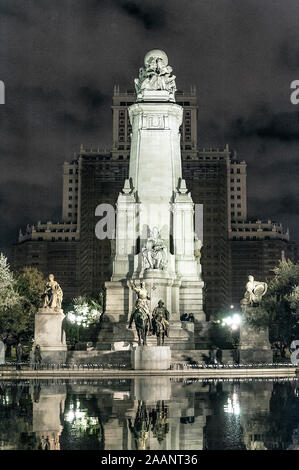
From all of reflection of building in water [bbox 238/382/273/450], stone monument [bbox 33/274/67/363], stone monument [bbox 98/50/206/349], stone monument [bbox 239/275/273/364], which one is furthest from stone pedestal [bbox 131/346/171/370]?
stone monument [bbox 98/50/206/349]

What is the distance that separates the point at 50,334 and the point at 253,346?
13.0 meters

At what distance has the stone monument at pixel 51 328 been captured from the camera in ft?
133

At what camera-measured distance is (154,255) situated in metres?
50.7

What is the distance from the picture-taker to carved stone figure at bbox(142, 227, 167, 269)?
50688 millimetres

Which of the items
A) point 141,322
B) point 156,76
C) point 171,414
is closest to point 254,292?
point 141,322

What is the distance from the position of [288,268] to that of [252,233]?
9596cm

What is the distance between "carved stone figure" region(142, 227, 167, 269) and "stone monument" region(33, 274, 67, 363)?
Answer: 10700 millimetres

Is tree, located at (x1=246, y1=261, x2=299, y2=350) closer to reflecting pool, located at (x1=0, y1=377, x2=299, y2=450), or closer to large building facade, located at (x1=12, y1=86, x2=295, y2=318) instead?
reflecting pool, located at (x1=0, y1=377, x2=299, y2=450)

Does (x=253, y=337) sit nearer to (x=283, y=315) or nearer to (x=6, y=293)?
(x=283, y=315)

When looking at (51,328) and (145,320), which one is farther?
(51,328)

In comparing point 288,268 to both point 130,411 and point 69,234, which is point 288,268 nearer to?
point 130,411

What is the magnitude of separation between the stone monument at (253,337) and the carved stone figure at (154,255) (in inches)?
377

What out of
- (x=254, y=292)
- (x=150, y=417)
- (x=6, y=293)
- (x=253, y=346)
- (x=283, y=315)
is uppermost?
(x=6, y=293)

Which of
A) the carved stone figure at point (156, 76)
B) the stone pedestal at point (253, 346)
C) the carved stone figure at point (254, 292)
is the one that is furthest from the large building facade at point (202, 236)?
the stone pedestal at point (253, 346)
